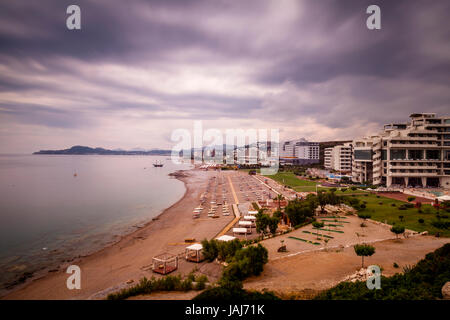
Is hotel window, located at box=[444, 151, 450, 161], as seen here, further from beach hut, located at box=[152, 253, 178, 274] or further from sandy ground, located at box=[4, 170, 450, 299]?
beach hut, located at box=[152, 253, 178, 274]

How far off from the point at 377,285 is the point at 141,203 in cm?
4255

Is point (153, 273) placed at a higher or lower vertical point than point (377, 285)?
lower

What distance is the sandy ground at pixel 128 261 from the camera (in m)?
15.9

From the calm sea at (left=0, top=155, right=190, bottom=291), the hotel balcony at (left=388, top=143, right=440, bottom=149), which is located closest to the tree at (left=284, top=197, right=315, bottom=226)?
the calm sea at (left=0, top=155, right=190, bottom=291)

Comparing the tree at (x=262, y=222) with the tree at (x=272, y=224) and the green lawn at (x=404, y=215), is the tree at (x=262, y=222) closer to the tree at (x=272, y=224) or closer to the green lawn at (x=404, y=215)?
the tree at (x=272, y=224)

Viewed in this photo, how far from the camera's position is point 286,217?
27.2 m

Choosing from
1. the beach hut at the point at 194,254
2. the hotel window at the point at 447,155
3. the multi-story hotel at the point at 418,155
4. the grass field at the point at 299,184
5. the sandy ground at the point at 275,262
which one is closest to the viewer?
the sandy ground at the point at 275,262

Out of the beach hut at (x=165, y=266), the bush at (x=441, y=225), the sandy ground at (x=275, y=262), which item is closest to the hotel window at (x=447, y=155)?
the bush at (x=441, y=225)

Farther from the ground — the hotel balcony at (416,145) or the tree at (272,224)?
the hotel balcony at (416,145)

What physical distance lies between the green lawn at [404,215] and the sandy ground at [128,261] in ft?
56.0

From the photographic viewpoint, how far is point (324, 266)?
1488 centimetres
